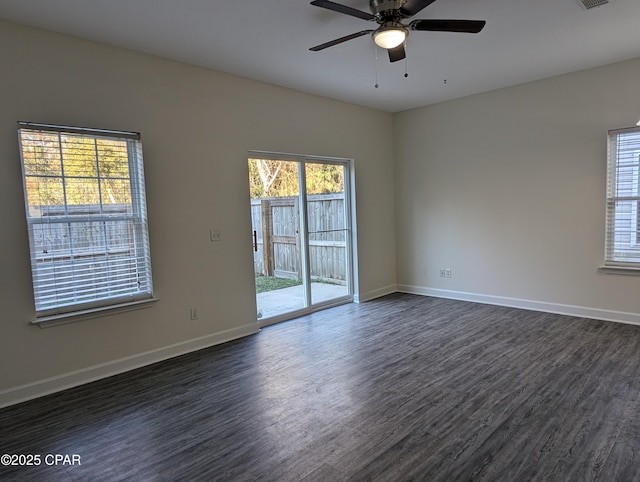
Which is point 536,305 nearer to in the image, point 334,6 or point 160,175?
point 334,6

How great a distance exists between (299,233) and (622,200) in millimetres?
3578

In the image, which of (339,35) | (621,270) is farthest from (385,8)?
(621,270)

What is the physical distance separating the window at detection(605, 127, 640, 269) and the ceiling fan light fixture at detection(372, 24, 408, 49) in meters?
2.97

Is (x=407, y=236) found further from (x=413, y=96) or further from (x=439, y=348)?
(x=439, y=348)

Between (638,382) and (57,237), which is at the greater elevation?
(57,237)

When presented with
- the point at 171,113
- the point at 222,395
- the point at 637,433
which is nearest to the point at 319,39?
the point at 171,113

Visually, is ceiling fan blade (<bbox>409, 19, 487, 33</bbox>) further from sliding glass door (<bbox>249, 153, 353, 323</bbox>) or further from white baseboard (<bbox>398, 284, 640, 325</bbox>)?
white baseboard (<bbox>398, 284, 640, 325</bbox>)

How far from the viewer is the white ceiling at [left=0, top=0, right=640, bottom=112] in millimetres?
2770

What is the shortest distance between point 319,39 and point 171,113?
4.95ft

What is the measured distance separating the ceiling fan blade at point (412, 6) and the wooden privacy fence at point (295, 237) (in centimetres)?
251

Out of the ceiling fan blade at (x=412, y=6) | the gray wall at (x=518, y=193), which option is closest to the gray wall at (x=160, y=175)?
the gray wall at (x=518, y=193)

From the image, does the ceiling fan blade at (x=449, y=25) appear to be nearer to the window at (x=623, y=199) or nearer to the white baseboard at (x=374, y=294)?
the window at (x=623, y=199)

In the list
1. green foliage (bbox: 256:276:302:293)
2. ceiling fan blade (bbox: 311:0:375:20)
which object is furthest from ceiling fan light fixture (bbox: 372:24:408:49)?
green foliage (bbox: 256:276:302:293)

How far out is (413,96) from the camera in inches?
203
